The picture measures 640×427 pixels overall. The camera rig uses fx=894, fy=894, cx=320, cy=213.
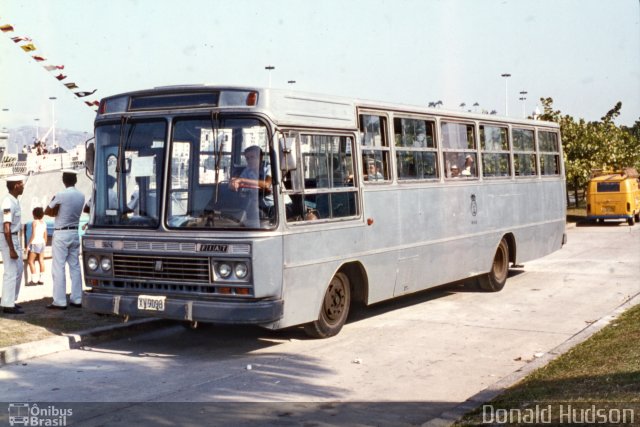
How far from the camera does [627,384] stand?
736 cm

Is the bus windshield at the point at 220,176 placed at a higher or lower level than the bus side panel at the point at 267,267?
higher

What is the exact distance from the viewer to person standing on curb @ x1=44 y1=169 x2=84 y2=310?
39.7ft

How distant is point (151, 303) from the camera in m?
9.60

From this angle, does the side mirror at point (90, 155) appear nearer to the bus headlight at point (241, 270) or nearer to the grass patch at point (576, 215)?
the bus headlight at point (241, 270)

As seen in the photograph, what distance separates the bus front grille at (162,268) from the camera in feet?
31.0

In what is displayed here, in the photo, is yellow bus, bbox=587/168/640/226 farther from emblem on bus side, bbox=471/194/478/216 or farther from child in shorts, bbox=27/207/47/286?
child in shorts, bbox=27/207/47/286

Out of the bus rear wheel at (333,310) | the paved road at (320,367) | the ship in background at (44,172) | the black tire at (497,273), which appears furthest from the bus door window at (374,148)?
the ship in background at (44,172)

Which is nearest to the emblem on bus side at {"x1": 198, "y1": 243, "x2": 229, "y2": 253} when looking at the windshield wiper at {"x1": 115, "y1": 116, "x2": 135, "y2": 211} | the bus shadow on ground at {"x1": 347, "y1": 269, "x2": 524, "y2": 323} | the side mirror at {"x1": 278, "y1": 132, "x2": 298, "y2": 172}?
the side mirror at {"x1": 278, "y1": 132, "x2": 298, "y2": 172}

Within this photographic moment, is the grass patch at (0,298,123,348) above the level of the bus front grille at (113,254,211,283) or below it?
below

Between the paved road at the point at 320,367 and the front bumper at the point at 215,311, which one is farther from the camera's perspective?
the front bumper at the point at 215,311

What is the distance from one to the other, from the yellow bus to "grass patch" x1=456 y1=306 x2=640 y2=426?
25.0 metres

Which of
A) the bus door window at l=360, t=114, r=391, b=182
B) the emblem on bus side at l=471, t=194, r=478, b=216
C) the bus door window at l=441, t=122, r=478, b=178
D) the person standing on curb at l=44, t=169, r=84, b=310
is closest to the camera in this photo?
the bus door window at l=360, t=114, r=391, b=182

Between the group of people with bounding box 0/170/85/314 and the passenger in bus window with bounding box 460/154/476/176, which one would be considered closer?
the group of people with bounding box 0/170/85/314

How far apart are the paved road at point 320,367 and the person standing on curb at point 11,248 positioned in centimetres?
192
